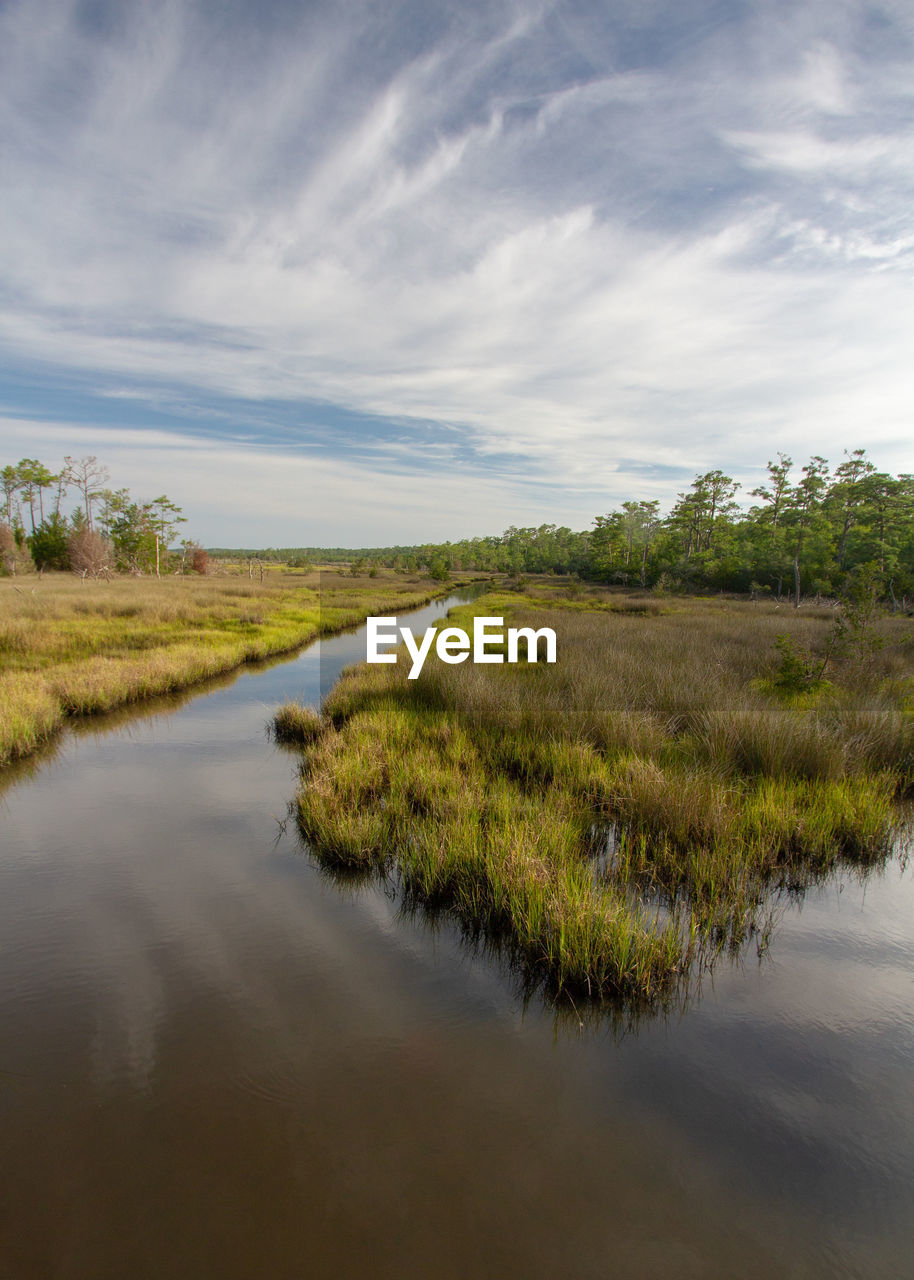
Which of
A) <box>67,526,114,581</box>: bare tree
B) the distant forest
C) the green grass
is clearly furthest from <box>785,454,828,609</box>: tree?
<box>67,526,114,581</box>: bare tree

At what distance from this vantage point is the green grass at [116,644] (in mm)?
11379

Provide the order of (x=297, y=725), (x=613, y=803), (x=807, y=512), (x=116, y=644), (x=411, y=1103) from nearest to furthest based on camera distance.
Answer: (x=411, y=1103), (x=613, y=803), (x=297, y=725), (x=116, y=644), (x=807, y=512)

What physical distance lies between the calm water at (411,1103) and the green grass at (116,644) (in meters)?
7.20

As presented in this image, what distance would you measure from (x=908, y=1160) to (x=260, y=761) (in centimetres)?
925

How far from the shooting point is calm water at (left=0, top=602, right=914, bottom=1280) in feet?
8.70

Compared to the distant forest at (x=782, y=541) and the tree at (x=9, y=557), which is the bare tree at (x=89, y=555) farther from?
the distant forest at (x=782, y=541)

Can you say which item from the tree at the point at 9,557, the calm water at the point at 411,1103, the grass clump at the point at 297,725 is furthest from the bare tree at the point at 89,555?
the calm water at the point at 411,1103

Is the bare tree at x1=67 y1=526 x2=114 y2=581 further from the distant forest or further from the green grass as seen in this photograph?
the distant forest

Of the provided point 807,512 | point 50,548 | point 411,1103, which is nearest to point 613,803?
point 411,1103

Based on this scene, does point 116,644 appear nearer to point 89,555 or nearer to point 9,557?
point 89,555

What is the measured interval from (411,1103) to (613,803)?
168 inches

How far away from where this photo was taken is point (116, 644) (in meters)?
17.7

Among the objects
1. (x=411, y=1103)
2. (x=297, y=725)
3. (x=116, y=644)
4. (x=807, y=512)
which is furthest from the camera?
(x=807, y=512)

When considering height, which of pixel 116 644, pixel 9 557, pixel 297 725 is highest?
pixel 9 557
